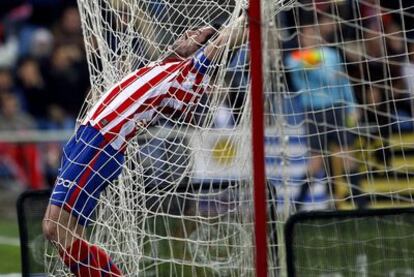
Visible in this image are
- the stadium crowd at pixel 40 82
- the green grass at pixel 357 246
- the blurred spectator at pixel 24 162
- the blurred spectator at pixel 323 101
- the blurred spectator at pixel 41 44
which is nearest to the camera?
the green grass at pixel 357 246

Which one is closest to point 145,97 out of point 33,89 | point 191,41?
point 191,41

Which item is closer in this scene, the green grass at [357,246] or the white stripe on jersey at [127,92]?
the green grass at [357,246]

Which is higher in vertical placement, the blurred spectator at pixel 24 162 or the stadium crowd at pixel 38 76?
the stadium crowd at pixel 38 76

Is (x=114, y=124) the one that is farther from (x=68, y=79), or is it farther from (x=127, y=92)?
(x=68, y=79)

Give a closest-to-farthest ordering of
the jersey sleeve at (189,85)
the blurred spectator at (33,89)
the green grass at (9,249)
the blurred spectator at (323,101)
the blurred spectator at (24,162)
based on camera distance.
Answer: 1. the jersey sleeve at (189,85)
2. the blurred spectator at (323,101)
3. the green grass at (9,249)
4. the blurred spectator at (24,162)
5. the blurred spectator at (33,89)

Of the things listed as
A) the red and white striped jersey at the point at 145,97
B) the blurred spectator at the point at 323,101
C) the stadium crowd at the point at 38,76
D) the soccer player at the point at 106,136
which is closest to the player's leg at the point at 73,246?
the soccer player at the point at 106,136

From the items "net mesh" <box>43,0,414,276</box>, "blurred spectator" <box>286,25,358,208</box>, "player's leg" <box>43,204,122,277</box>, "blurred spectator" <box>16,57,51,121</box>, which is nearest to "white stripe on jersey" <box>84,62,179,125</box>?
"net mesh" <box>43,0,414,276</box>

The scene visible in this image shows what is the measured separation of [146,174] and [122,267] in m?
0.52

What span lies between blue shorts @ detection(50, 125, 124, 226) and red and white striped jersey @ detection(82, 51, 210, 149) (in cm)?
5

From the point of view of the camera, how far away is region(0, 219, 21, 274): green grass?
370 inches

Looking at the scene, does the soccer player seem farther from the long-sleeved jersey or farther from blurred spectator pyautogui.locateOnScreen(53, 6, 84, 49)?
blurred spectator pyautogui.locateOnScreen(53, 6, 84, 49)

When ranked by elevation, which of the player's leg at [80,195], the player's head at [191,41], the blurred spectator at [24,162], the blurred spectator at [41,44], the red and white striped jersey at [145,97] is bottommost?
the player's leg at [80,195]

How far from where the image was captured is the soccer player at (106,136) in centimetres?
630

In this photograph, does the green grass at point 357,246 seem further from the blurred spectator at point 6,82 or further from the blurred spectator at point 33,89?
the blurred spectator at point 6,82
